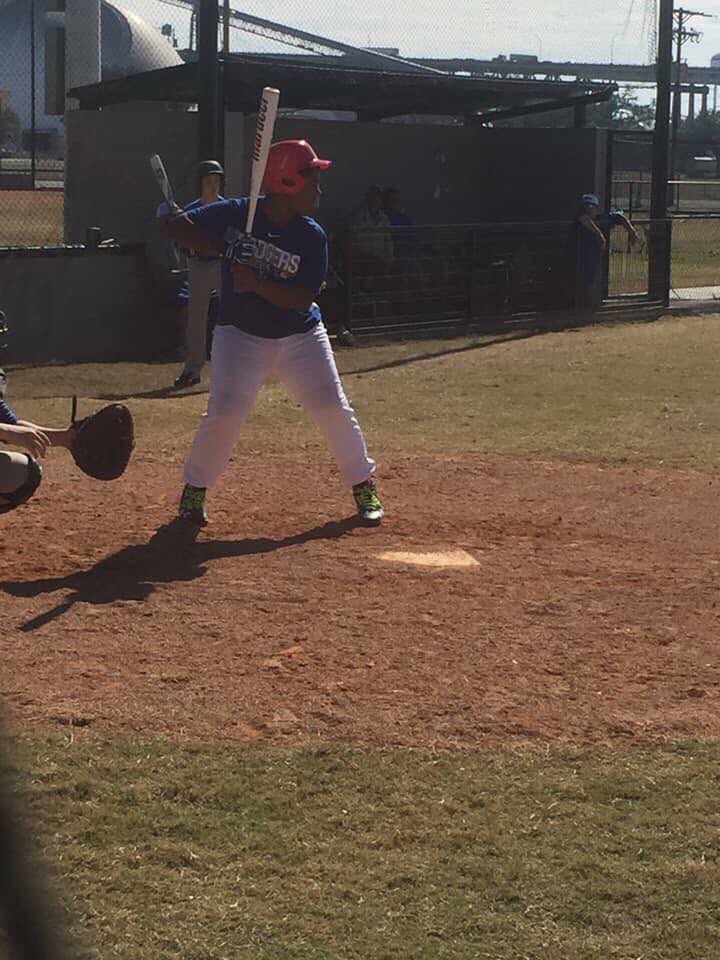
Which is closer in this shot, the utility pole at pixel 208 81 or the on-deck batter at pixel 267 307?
the on-deck batter at pixel 267 307

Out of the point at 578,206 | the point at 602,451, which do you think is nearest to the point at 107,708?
the point at 602,451

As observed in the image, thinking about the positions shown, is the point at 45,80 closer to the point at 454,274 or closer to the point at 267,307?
the point at 454,274

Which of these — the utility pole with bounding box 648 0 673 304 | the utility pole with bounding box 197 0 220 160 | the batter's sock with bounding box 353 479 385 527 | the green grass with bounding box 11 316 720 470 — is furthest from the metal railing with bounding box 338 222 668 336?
the batter's sock with bounding box 353 479 385 527

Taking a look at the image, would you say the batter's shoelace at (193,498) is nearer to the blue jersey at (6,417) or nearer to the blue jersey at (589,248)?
the blue jersey at (6,417)

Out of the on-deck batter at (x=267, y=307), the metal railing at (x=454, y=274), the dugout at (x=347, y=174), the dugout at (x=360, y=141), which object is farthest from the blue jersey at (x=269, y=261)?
the metal railing at (x=454, y=274)

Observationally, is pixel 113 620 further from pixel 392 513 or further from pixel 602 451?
pixel 602 451

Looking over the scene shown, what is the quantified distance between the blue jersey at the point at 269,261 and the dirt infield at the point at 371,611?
1030mm

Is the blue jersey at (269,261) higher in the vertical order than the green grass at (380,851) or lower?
higher

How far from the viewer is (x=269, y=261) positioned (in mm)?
6824

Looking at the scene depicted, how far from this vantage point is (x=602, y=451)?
373 inches

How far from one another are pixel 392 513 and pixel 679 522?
147 centimetres

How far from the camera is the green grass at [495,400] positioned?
9.70 metres

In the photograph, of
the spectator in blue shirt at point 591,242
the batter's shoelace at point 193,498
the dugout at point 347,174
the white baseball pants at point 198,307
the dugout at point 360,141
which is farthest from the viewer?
the spectator in blue shirt at point 591,242

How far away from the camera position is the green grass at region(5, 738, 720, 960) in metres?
3.28
